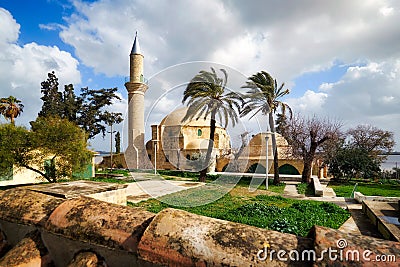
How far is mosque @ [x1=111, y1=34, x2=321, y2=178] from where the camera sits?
27906mm

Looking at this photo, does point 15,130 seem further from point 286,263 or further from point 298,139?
point 298,139

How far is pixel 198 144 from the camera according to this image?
34406 millimetres

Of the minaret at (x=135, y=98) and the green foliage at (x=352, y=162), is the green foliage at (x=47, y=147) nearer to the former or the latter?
the minaret at (x=135, y=98)

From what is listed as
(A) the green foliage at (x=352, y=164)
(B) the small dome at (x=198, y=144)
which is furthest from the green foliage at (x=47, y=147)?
(A) the green foliage at (x=352, y=164)

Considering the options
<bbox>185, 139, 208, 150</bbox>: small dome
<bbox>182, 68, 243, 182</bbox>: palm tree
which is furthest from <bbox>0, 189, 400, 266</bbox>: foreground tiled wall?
<bbox>185, 139, 208, 150</bbox>: small dome

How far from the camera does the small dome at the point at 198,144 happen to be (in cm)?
3325

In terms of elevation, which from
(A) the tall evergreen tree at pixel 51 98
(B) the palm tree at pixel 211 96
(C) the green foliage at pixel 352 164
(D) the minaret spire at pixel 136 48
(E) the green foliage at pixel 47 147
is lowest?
(C) the green foliage at pixel 352 164

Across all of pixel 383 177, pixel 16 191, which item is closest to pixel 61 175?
pixel 16 191

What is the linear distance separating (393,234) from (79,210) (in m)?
5.20

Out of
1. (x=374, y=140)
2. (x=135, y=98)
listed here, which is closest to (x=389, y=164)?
(x=374, y=140)

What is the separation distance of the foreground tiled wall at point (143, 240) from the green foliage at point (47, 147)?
1447 centimetres

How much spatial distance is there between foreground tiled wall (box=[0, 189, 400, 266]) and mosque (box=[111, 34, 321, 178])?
77.8ft

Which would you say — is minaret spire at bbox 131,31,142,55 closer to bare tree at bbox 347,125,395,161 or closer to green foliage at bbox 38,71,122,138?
green foliage at bbox 38,71,122,138

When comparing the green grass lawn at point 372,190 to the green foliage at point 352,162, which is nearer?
the green grass lawn at point 372,190
